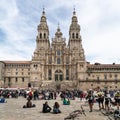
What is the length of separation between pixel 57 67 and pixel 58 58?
374 centimetres

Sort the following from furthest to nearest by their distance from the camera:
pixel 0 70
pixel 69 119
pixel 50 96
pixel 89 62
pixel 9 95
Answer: pixel 89 62 < pixel 0 70 < pixel 9 95 < pixel 50 96 < pixel 69 119

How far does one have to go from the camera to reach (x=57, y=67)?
101 meters

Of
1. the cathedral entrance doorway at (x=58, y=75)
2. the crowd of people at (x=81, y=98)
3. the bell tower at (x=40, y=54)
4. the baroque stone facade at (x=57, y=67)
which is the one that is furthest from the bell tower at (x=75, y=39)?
the crowd of people at (x=81, y=98)

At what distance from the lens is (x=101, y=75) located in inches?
3935

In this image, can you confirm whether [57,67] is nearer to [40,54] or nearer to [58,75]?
[58,75]

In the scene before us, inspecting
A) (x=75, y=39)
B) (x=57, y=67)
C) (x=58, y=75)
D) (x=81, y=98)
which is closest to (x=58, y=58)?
(x=57, y=67)

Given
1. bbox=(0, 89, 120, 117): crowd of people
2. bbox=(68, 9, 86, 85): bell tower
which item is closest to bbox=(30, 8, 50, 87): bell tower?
bbox=(68, 9, 86, 85): bell tower

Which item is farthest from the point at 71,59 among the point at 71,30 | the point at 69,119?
the point at 69,119

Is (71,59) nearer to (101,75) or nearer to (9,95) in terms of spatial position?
(101,75)

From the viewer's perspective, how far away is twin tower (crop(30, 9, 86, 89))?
9519 cm

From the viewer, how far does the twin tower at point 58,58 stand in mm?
95188

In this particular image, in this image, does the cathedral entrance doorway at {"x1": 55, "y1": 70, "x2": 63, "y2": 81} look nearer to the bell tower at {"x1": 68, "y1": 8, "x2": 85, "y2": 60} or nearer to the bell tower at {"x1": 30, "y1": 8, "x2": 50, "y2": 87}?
the bell tower at {"x1": 30, "y1": 8, "x2": 50, "y2": 87}

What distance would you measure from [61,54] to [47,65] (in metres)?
7.08

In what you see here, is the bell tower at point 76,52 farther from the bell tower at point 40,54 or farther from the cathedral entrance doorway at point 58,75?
the bell tower at point 40,54
